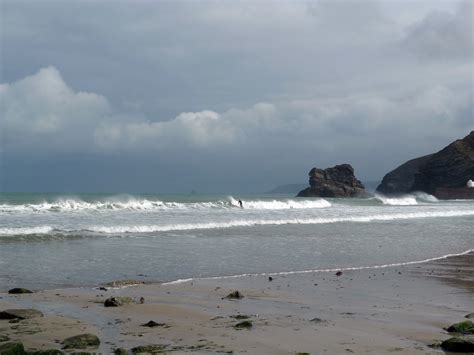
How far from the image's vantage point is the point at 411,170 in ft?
502

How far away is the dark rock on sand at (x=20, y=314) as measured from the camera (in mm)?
8000

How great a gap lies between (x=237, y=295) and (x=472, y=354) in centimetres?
462

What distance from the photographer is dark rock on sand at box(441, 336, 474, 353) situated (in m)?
6.32

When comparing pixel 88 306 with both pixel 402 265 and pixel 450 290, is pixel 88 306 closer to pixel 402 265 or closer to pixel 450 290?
pixel 450 290

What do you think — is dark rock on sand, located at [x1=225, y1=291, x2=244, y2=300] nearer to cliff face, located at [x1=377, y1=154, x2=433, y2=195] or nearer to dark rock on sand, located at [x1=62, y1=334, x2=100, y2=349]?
dark rock on sand, located at [x1=62, y1=334, x2=100, y2=349]

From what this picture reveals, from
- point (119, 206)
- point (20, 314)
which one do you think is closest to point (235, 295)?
point (20, 314)

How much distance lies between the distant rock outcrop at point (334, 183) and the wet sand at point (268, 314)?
9888 cm

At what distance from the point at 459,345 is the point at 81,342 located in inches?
175

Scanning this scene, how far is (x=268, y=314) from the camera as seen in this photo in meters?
8.58

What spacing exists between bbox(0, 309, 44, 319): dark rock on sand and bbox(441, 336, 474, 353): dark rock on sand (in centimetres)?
566

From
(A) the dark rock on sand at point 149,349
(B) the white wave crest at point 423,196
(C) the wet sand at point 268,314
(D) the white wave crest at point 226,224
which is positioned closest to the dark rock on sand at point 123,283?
(C) the wet sand at point 268,314

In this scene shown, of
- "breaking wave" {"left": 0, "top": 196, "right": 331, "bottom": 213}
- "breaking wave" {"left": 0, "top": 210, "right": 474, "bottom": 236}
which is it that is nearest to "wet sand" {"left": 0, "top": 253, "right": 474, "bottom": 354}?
"breaking wave" {"left": 0, "top": 210, "right": 474, "bottom": 236}

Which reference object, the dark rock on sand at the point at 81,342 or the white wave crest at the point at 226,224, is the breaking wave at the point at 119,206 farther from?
the dark rock on sand at the point at 81,342

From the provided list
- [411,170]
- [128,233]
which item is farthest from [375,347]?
[411,170]
